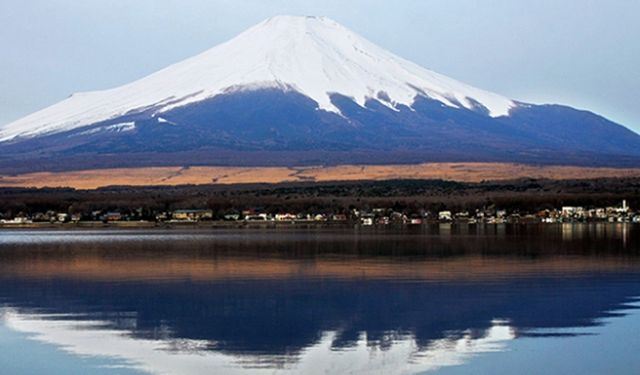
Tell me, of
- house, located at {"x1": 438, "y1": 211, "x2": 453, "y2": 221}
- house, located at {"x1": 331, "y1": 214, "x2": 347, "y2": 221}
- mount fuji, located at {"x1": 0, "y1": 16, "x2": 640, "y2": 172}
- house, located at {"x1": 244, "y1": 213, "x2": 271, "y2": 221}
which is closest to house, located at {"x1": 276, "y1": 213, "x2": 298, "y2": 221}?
house, located at {"x1": 244, "y1": 213, "x2": 271, "y2": 221}

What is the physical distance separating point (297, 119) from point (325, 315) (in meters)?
135

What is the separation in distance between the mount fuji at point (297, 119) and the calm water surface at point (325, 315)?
9537cm

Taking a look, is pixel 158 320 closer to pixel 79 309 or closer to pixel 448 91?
pixel 79 309

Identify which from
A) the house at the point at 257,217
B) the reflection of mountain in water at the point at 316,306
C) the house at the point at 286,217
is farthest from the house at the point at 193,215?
the reflection of mountain in water at the point at 316,306

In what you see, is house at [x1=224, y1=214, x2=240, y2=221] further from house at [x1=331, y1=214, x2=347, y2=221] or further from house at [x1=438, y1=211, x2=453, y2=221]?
house at [x1=438, y1=211, x2=453, y2=221]

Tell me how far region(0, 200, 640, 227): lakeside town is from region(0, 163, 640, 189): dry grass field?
66.7ft

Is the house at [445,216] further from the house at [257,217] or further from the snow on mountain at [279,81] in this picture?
the snow on mountain at [279,81]

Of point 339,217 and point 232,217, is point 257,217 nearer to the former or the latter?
point 232,217

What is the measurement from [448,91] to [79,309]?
15359 centimetres

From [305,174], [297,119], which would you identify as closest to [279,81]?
[297,119]

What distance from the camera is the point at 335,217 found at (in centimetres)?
9400

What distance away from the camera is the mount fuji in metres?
137

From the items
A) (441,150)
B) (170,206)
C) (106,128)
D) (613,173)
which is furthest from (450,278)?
(106,128)

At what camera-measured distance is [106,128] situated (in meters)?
154
